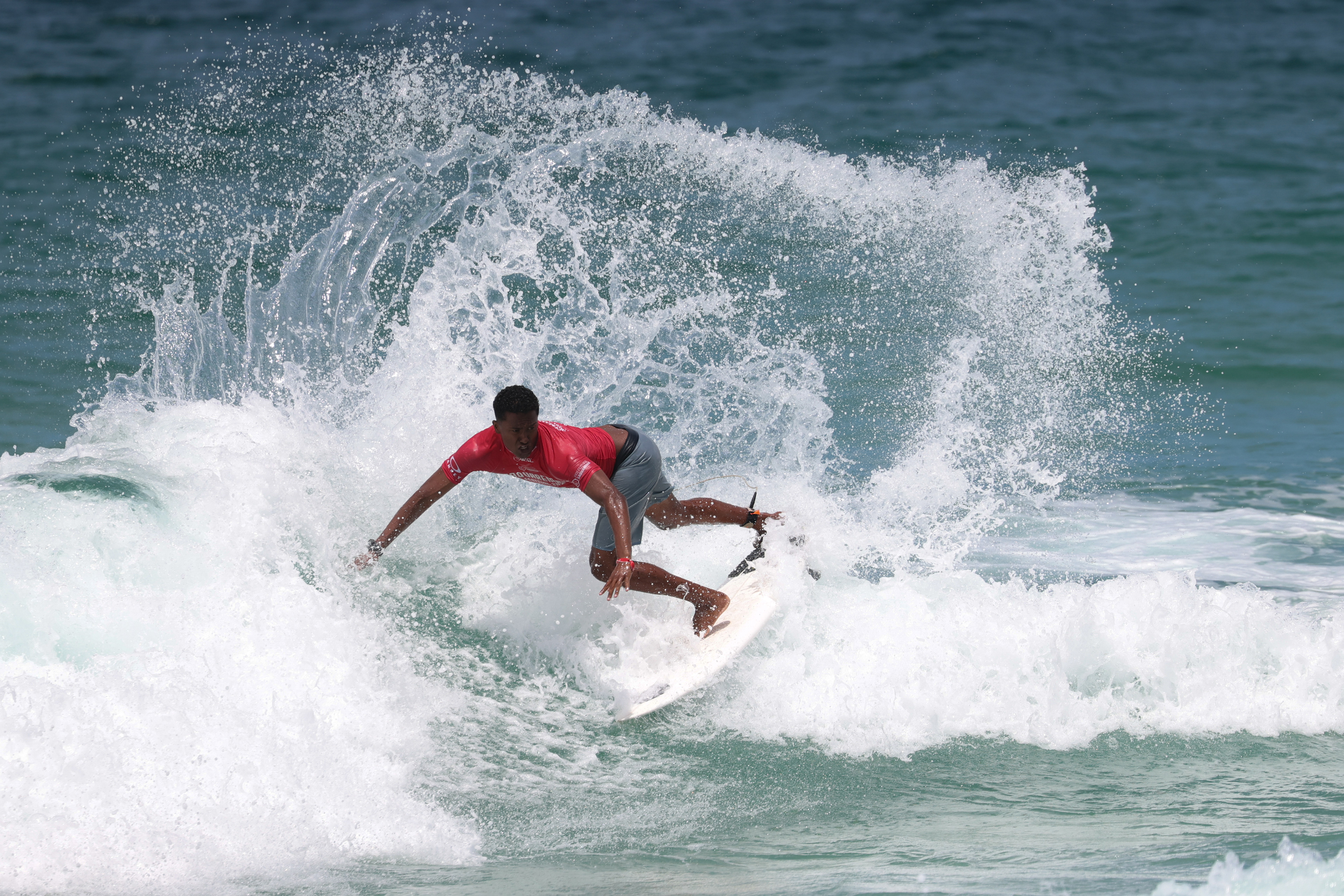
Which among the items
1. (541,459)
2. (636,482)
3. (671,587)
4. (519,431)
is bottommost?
(671,587)

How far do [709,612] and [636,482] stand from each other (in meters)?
0.76

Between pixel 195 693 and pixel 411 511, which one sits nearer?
pixel 195 693

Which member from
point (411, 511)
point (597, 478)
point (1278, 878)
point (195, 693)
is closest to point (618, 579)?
point (597, 478)

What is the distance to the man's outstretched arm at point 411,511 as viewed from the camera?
502cm

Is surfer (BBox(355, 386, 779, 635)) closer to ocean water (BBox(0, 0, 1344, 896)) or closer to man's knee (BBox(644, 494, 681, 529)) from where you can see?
man's knee (BBox(644, 494, 681, 529))

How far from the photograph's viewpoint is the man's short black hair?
4.46 metres

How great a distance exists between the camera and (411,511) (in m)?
5.09

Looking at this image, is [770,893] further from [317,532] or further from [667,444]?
[667,444]

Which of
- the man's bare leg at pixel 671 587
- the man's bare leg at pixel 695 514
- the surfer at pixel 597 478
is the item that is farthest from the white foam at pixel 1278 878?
the man's bare leg at pixel 695 514

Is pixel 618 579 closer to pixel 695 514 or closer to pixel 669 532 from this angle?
pixel 695 514

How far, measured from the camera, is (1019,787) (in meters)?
4.52

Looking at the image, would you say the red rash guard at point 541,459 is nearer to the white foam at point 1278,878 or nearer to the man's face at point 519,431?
the man's face at point 519,431

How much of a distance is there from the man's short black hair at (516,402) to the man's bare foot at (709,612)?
1500mm

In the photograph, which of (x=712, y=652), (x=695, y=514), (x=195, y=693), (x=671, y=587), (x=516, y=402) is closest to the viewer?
(x=195, y=693)
